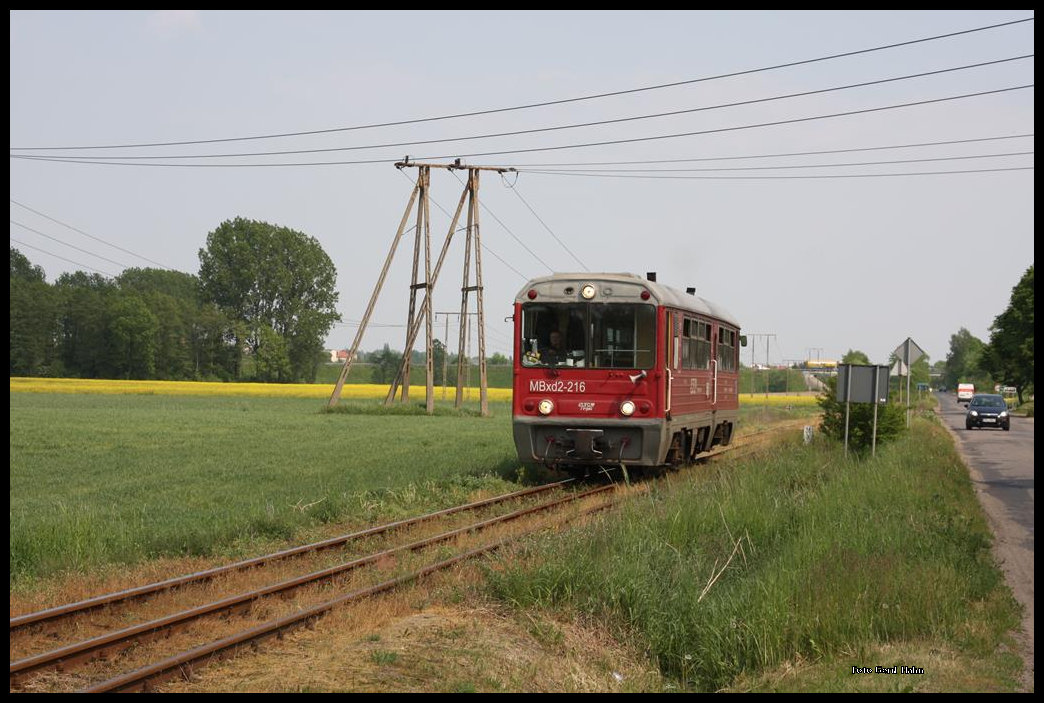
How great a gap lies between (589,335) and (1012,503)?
7.83m

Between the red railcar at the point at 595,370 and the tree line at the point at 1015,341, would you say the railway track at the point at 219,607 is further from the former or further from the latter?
the tree line at the point at 1015,341

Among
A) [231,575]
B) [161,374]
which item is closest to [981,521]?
[231,575]

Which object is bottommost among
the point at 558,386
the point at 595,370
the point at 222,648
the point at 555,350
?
the point at 222,648

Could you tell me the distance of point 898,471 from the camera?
16.6 meters

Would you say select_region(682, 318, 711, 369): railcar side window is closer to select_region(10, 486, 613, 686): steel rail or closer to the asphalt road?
the asphalt road

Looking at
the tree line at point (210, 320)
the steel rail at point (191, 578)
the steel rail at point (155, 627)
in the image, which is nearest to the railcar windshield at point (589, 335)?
the steel rail at point (191, 578)

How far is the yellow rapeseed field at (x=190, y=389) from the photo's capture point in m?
65.3

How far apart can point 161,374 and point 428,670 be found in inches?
3363

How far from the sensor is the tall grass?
8305 millimetres

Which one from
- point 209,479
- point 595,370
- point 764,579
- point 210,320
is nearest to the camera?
point 764,579

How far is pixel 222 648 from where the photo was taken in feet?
24.3

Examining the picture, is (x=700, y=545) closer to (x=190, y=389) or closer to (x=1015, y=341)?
(x=190, y=389)

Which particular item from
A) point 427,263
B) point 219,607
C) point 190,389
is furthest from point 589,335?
point 190,389

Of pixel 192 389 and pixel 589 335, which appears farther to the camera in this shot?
pixel 192 389
